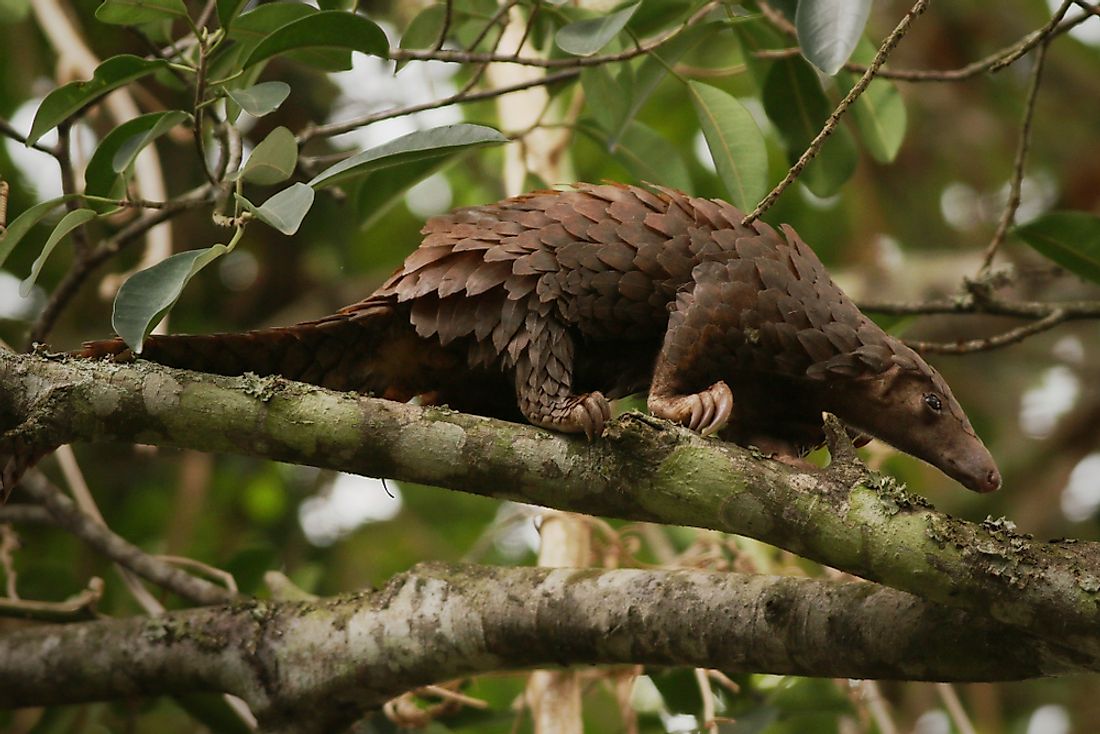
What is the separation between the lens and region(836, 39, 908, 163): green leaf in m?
3.33

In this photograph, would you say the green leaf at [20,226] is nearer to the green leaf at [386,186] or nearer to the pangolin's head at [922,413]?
the green leaf at [386,186]

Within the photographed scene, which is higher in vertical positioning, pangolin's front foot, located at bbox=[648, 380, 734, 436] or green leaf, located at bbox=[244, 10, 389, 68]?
green leaf, located at bbox=[244, 10, 389, 68]

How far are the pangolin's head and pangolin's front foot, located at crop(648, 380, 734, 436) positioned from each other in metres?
0.29

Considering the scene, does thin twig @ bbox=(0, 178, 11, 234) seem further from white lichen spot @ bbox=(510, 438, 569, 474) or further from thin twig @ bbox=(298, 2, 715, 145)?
white lichen spot @ bbox=(510, 438, 569, 474)

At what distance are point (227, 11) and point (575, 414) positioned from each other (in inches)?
42.8

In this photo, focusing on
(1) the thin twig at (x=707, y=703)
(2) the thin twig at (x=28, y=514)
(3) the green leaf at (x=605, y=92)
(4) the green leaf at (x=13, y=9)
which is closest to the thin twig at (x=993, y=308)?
(3) the green leaf at (x=605, y=92)

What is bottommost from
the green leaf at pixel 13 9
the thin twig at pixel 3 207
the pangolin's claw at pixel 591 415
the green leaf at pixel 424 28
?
the pangolin's claw at pixel 591 415

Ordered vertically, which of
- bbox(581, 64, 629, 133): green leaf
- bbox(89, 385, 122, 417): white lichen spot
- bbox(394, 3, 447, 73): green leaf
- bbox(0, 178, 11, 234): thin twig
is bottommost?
bbox(89, 385, 122, 417): white lichen spot

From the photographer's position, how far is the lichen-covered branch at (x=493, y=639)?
217 centimetres

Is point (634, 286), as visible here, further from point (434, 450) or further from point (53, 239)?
point (53, 239)

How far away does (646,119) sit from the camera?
20.9 feet

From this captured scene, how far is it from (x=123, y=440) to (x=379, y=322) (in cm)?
57

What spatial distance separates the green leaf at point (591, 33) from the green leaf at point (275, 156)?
587mm

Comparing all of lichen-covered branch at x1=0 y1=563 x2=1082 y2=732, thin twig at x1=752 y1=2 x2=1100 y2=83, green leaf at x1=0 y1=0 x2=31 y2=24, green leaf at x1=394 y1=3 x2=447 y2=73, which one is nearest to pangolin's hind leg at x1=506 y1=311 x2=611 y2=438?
lichen-covered branch at x1=0 y1=563 x2=1082 y2=732
